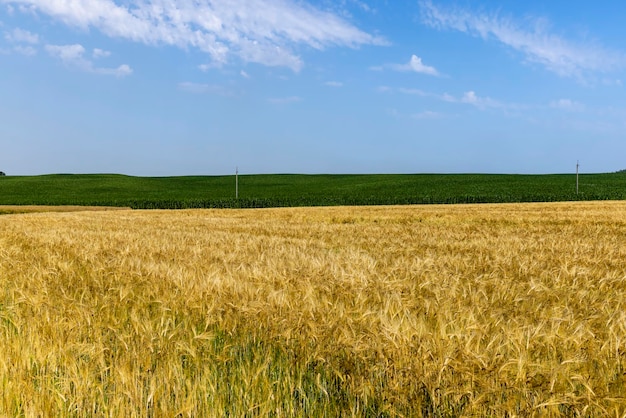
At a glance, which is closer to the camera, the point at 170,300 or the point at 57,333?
the point at 57,333

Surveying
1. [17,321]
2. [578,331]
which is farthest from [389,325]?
[17,321]

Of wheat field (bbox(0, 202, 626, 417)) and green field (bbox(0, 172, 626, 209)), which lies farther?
green field (bbox(0, 172, 626, 209))

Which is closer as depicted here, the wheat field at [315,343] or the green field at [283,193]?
the wheat field at [315,343]

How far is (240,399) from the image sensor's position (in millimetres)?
2146

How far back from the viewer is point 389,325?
250cm

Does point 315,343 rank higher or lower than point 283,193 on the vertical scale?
higher

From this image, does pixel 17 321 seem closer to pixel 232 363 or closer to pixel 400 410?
pixel 232 363

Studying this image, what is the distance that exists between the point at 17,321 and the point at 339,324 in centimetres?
240

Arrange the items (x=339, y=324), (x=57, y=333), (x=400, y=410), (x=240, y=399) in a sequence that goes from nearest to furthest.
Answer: (x=400, y=410) → (x=240, y=399) → (x=339, y=324) → (x=57, y=333)

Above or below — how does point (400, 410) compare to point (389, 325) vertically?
below

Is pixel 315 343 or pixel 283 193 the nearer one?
pixel 315 343

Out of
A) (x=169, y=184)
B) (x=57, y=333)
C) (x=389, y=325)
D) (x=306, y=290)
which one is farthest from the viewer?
(x=169, y=184)

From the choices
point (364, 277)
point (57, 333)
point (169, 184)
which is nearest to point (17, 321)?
point (57, 333)

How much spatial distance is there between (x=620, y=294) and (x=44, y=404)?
12.6 feet
